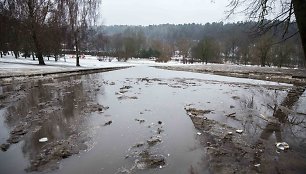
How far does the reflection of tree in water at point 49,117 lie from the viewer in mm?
7941

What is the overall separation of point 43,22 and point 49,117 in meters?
31.9

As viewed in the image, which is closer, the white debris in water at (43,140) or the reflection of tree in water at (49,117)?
the white debris in water at (43,140)

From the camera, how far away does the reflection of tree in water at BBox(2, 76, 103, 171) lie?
26.1 feet

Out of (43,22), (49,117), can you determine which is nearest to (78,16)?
(43,22)

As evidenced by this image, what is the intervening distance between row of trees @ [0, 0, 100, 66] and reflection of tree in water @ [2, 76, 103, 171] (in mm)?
24164

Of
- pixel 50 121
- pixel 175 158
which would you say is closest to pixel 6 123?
pixel 50 121

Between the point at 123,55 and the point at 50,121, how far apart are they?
8029cm

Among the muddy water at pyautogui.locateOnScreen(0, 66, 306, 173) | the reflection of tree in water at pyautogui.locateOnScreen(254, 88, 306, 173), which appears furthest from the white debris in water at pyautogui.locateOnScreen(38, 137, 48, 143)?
the reflection of tree in water at pyautogui.locateOnScreen(254, 88, 306, 173)

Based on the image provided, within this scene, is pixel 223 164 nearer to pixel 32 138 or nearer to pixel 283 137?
pixel 283 137

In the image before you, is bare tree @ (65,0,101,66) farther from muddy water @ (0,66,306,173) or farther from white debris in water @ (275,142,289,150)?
white debris in water @ (275,142,289,150)

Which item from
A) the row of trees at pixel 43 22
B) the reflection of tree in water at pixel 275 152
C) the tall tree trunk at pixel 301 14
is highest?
the row of trees at pixel 43 22

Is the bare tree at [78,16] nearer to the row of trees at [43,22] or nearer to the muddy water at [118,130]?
the row of trees at [43,22]

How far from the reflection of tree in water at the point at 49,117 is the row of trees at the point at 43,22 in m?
24.2

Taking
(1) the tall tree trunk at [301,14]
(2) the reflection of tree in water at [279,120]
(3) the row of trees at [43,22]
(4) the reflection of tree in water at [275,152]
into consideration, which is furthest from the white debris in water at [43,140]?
(3) the row of trees at [43,22]
